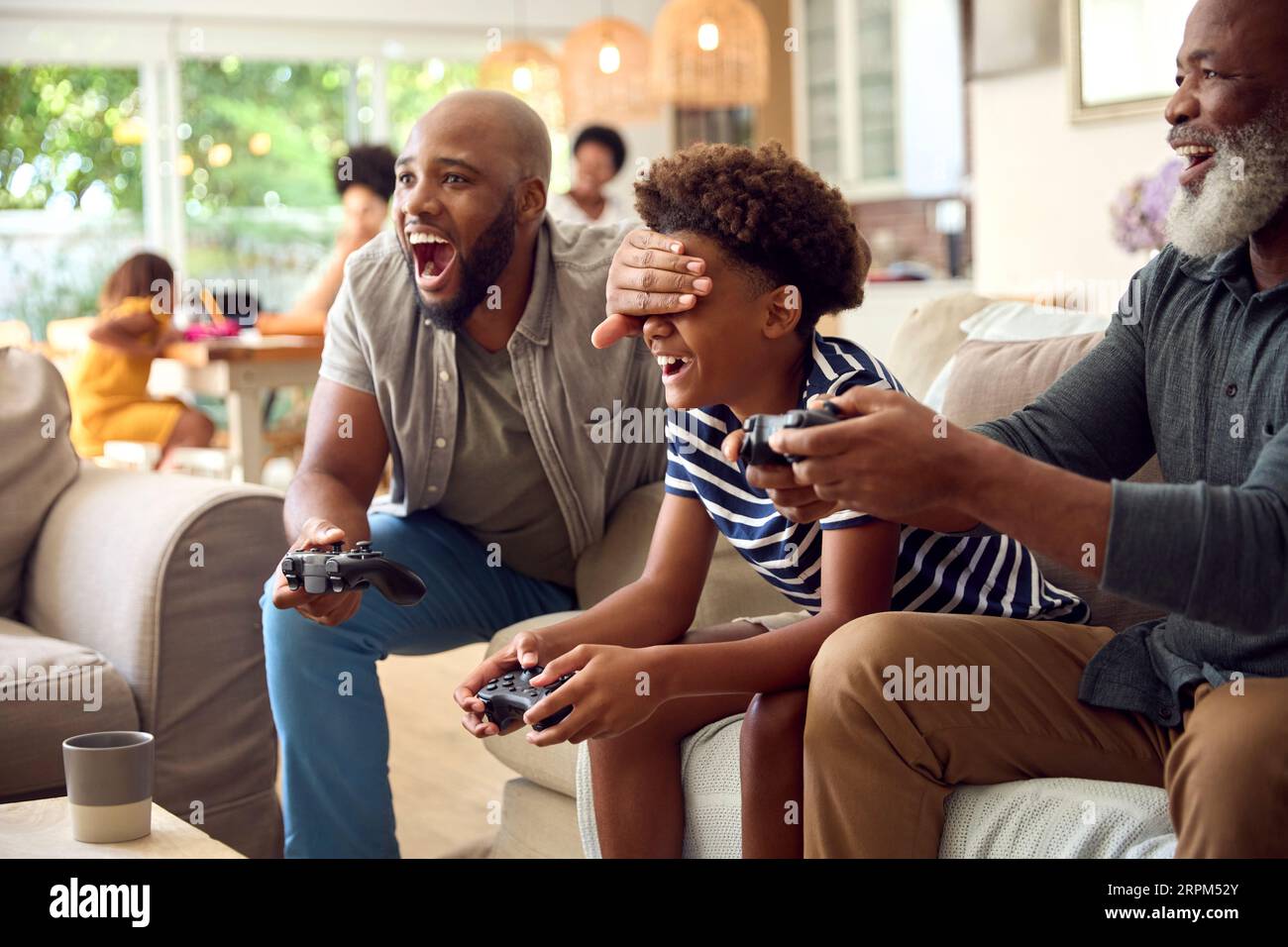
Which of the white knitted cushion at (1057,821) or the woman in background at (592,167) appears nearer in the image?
the white knitted cushion at (1057,821)

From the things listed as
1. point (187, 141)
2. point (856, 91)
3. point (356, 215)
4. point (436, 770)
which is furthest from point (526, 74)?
point (436, 770)

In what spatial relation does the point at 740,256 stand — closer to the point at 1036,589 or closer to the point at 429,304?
the point at 1036,589

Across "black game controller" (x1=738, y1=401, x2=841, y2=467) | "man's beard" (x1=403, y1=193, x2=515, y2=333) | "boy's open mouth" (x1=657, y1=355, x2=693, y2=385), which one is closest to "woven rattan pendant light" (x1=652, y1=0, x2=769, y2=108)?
"man's beard" (x1=403, y1=193, x2=515, y2=333)

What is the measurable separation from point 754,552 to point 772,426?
47 cm

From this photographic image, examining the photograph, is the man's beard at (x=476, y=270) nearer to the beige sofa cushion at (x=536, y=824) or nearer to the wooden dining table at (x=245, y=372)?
the beige sofa cushion at (x=536, y=824)

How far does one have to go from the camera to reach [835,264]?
1469 millimetres

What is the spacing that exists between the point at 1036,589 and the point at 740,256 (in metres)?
0.47

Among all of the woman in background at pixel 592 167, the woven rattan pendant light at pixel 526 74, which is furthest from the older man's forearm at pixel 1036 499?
the woman in background at pixel 592 167

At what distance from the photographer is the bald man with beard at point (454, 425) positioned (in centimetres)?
193

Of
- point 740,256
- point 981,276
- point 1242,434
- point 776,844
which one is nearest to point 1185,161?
point 1242,434

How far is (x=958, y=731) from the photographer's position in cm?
127

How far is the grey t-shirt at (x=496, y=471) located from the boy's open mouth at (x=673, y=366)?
0.66m

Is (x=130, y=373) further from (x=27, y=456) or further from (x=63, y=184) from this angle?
(x=63, y=184)

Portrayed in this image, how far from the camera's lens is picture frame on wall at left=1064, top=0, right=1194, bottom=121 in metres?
4.05
